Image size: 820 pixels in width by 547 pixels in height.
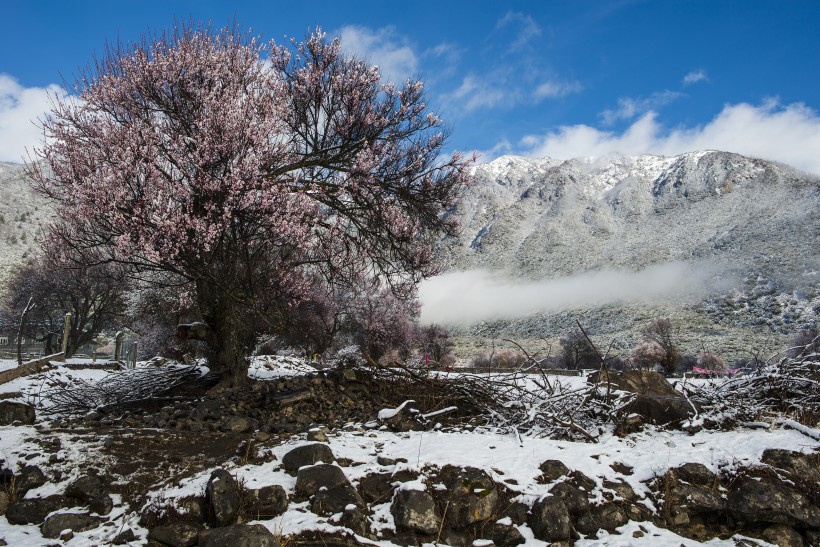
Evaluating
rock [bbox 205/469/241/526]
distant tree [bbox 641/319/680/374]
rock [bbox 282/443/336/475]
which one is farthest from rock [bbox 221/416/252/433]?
distant tree [bbox 641/319/680/374]

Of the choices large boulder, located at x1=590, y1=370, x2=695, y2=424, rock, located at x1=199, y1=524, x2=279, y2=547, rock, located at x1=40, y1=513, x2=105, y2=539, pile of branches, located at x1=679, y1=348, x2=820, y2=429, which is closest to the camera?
rock, located at x1=199, y1=524, x2=279, y2=547

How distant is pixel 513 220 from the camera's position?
532 ft

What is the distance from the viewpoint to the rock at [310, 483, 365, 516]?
155 inches

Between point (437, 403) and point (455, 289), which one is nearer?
point (437, 403)

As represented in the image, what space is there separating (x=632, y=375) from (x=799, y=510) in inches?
117

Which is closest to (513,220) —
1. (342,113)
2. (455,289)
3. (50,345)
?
(455,289)

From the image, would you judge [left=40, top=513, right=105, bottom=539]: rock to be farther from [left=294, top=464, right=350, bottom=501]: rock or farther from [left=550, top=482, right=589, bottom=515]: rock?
[left=550, top=482, right=589, bottom=515]: rock

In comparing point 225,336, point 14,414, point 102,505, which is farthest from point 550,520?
point 225,336

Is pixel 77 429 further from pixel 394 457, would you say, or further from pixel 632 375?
pixel 632 375

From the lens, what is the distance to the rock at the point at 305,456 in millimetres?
4418

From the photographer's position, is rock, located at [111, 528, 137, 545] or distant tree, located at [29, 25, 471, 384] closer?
rock, located at [111, 528, 137, 545]

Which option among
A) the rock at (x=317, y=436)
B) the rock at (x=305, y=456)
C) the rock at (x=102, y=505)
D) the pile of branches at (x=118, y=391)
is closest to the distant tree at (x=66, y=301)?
the pile of branches at (x=118, y=391)

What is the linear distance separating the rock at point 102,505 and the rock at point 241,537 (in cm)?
106

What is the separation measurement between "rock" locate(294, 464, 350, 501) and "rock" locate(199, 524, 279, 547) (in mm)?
549
